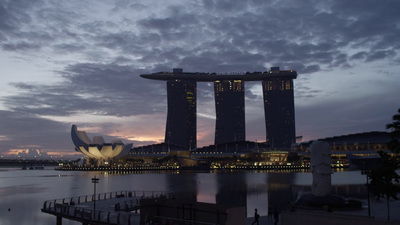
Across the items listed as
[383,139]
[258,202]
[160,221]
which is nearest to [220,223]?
[160,221]

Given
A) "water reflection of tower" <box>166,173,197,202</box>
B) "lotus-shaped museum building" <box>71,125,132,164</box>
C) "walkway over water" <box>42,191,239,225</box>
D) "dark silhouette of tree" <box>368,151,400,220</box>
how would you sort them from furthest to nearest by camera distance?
"lotus-shaped museum building" <box>71,125,132,164</box>
"water reflection of tower" <box>166,173,197,202</box>
"dark silhouette of tree" <box>368,151,400,220</box>
"walkway over water" <box>42,191,239,225</box>

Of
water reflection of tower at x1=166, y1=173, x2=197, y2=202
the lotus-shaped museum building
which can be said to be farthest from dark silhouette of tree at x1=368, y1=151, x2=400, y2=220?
the lotus-shaped museum building

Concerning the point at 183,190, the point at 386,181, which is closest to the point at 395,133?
the point at 386,181

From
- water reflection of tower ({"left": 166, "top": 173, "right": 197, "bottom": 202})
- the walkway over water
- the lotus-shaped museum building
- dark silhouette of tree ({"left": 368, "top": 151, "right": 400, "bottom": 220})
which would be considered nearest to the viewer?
the walkway over water

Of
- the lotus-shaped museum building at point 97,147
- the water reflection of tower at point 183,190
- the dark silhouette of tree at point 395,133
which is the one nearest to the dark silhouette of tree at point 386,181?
the dark silhouette of tree at point 395,133

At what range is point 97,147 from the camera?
578 feet

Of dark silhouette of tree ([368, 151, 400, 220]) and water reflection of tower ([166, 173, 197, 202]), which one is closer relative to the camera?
dark silhouette of tree ([368, 151, 400, 220])

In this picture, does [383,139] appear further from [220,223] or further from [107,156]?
[220,223]

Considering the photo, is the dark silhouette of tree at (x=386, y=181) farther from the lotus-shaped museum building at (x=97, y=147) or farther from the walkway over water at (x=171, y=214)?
the lotus-shaped museum building at (x=97, y=147)

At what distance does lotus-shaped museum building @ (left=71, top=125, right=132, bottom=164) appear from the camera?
583ft

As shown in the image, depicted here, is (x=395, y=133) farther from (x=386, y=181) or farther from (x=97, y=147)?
(x=97, y=147)

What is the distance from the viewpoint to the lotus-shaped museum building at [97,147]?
177625 mm

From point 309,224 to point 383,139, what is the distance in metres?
181

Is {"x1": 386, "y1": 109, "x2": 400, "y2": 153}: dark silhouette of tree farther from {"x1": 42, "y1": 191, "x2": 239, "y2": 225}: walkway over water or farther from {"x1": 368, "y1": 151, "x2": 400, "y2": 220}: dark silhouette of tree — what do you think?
{"x1": 42, "y1": 191, "x2": 239, "y2": 225}: walkway over water
